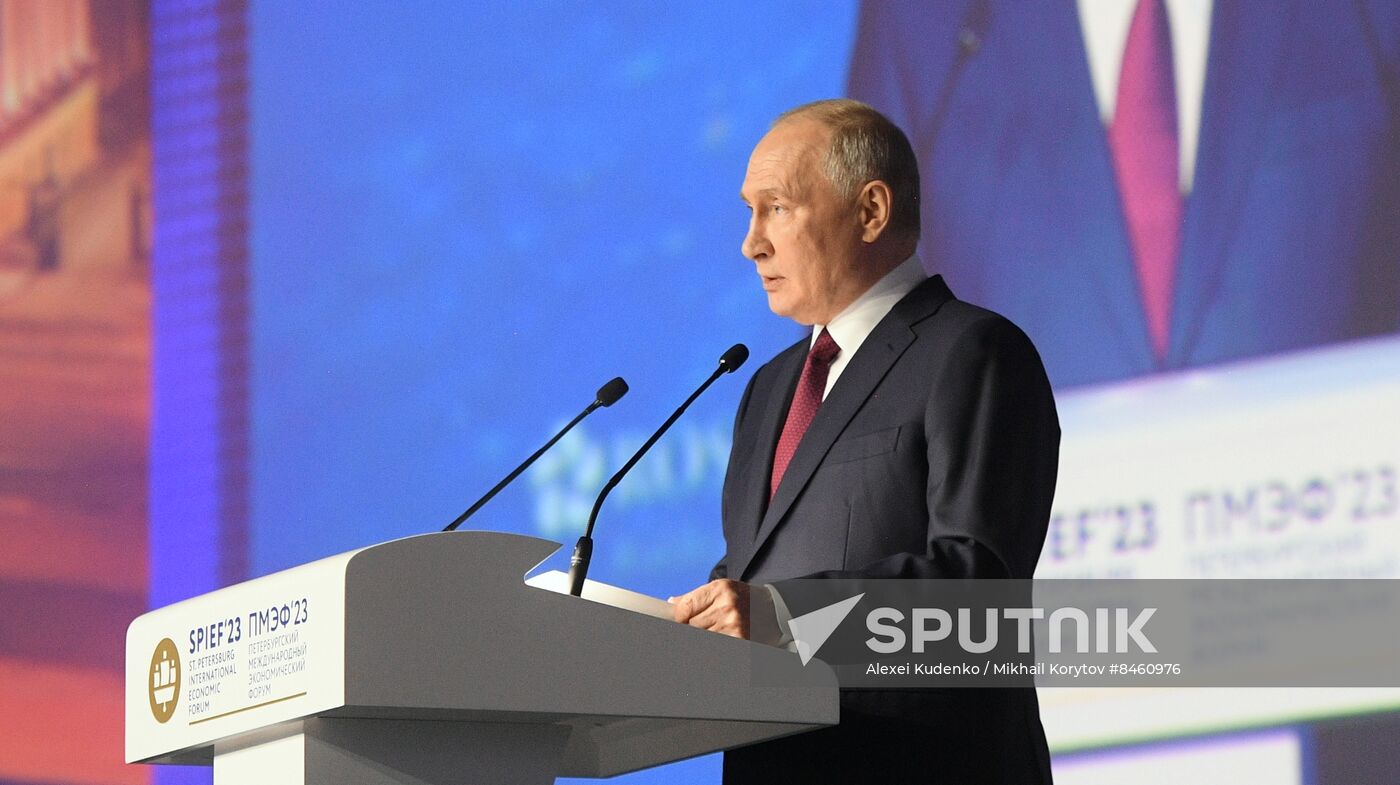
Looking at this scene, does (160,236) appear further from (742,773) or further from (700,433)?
(742,773)

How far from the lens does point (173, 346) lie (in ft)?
17.9

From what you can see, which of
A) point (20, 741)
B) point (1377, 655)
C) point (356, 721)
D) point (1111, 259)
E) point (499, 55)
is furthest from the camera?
point (20, 741)

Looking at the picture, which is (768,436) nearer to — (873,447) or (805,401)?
(805,401)

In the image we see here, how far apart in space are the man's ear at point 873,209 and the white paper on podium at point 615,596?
27.7 inches

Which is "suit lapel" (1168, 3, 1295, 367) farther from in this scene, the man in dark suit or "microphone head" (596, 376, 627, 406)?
"microphone head" (596, 376, 627, 406)

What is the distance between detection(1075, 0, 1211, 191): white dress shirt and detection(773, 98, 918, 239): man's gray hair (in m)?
1.24

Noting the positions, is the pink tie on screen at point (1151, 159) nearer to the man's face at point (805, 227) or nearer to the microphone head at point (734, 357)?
the man's face at point (805, 227)

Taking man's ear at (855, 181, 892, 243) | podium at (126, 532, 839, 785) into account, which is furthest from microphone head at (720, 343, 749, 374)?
podium at (126, 532, 839, 785)

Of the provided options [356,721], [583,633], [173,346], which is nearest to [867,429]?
[583,633]

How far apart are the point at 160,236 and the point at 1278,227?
332 cm

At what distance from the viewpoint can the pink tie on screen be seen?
12.5ft

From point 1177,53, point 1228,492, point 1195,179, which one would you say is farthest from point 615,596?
point 1177,53

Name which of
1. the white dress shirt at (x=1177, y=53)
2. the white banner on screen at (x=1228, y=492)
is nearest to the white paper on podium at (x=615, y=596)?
the white banner on screen at (x=1228, y=492)

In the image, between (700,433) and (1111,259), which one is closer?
(1111,259)
